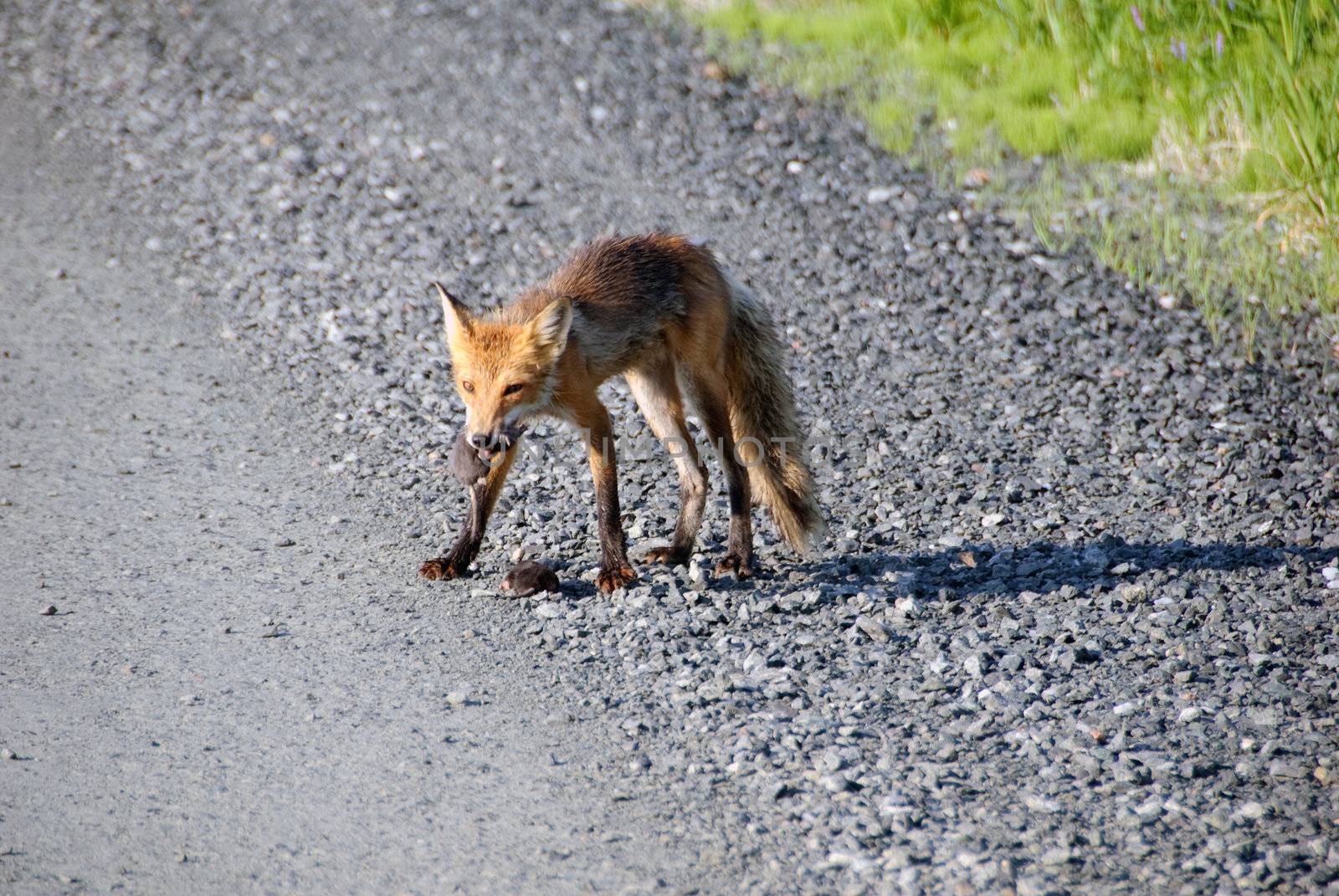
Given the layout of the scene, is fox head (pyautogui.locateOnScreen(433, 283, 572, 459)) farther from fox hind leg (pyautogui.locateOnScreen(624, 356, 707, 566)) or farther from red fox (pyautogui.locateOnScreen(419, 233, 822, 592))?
fox hind leg (pyautogui.locateOnScreen(624, 356, 707, 566))

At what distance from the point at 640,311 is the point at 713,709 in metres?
1.66

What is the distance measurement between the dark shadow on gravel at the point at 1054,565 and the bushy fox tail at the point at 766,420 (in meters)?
0.27

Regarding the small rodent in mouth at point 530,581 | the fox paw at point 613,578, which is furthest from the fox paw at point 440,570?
the fox paw at point 613,578

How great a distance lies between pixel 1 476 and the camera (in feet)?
Answer: 17.7

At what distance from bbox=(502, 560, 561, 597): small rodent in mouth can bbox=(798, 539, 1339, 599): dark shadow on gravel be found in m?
1.11

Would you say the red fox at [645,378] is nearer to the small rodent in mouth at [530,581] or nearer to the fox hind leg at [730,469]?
the fox hind leg at [730,469]

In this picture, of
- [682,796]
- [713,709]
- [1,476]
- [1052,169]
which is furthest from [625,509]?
[1052,169]

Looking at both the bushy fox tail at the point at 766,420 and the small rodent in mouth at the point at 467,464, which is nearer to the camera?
the small rodent in mouth at the point at 467,464

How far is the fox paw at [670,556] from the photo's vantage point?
16.2 ft

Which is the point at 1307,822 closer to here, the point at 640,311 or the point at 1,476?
the point at 640,311

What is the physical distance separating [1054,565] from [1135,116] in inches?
190

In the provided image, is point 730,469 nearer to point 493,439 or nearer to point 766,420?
point 766,420

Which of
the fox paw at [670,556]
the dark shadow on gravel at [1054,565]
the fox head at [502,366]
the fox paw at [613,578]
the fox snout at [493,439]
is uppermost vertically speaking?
the fox head at [502,366]

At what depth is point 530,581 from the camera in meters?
4.61
